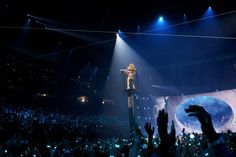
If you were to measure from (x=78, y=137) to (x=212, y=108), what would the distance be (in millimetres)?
15015

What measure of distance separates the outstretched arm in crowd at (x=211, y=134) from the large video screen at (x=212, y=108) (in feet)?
89.0

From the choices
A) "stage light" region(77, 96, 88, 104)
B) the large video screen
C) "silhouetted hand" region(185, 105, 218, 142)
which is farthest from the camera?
"stage light" region(77, 96, 88, 104)

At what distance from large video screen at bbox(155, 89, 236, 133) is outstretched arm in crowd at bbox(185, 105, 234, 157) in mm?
27130

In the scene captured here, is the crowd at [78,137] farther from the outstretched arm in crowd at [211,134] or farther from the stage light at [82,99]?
the stage light at [82,99]

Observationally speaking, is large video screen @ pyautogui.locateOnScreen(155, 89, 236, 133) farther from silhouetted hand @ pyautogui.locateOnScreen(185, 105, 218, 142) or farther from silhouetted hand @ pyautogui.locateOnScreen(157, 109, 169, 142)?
silhouetted hand @ pyautogui.locateOnScreen(185, 105, 218, 142)

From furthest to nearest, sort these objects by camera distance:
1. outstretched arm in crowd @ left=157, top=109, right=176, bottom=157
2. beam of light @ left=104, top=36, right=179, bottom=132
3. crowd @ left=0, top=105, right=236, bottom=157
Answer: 1. beam of light @ left=104, top=36, right=179, bottom=132
2. crowd @ left=0, top=105, right=236, bottom=157
3. outstretched arm in crowd @ left=157, top=109, right=176, bottom=157

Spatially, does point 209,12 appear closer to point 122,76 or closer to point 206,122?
point 122,76

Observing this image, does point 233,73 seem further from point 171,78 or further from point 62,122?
point 62,122

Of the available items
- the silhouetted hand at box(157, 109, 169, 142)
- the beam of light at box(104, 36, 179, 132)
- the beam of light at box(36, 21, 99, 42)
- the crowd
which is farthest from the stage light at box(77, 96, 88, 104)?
the silhouetted hand at box(157, 109, 169, 142)

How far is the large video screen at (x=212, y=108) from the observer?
27.0 meters

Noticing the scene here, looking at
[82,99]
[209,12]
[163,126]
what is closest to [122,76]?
[82,99]

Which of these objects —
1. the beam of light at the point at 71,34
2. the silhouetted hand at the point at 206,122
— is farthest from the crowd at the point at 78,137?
the beam of light at the point at 71,34

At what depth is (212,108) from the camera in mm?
27875

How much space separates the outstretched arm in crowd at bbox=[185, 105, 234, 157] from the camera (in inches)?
76.8
